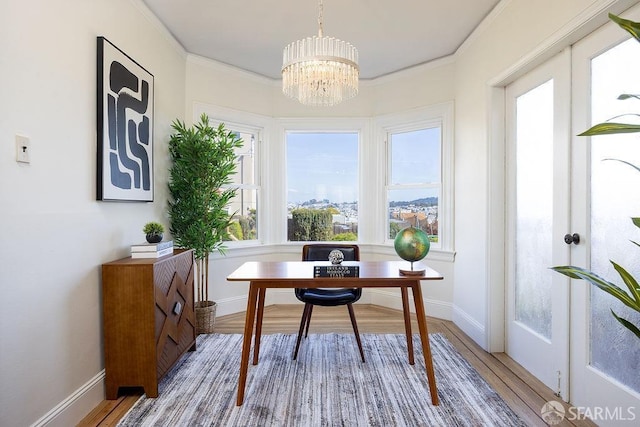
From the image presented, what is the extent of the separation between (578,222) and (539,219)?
39cm

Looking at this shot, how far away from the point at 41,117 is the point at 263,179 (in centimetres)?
246

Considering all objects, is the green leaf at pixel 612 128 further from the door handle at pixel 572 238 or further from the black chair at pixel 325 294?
the black chair at pixel 325 294

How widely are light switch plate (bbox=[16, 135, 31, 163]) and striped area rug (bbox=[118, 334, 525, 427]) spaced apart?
56.4 inches

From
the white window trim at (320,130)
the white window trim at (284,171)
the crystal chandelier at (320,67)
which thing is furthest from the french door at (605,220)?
the white window trim at (320,130)

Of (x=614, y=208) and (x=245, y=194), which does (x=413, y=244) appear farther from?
(x=245, y=194)

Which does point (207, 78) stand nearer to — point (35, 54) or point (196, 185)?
point (196, 185)

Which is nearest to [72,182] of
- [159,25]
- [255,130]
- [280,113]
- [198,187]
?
[198,187]

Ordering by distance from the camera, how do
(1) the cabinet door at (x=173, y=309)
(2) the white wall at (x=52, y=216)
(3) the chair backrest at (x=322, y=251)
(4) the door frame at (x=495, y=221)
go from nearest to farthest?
1. (2) the white wall at (x=52, y=216)
2. (1) the cabinet door at (x=173, y=309)
3. (4) the door frame at (x=495, y=221)
4. (3) the chair backrest at (x=322, y=251)

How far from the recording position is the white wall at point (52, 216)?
4.80 ft

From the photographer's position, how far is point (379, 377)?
229 cm

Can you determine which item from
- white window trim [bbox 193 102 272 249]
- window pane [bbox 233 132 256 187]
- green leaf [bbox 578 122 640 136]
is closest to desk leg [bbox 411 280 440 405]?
green leaf [bbox 578 122 640 136]

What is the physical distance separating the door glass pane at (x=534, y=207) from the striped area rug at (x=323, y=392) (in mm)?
620

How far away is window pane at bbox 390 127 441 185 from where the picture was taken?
3695mm

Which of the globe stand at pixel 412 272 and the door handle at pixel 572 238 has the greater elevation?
the door handle at pixel 572 238
